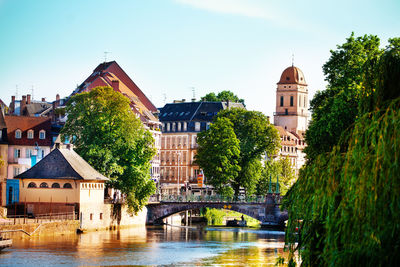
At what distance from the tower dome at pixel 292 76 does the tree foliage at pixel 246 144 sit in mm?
64967

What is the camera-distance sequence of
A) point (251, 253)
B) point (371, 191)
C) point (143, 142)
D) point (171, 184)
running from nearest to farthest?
1. point (371, 191)
2. point (251, 253)
3. point (143, 142)
4. point (171, 184)

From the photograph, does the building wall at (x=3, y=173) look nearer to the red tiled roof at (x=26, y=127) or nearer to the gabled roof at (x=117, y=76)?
the red tiled roof at (x=26, y=127)

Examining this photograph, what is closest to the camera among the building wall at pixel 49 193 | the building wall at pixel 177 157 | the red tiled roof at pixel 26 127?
the building wall at pixel 49 193

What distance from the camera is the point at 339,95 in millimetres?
50750

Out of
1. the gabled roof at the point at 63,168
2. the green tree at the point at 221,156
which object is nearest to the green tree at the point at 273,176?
the green tree at the point at 221,156

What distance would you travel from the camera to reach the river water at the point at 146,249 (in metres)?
48.8

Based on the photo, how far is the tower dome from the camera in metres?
161

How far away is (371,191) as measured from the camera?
19.9 metres

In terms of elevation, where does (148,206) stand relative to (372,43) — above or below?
below

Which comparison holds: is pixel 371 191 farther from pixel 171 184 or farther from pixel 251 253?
pixel 171 184

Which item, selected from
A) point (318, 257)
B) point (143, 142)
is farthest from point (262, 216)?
point (318, 257)

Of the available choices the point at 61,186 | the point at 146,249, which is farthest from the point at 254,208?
the point at 146,249

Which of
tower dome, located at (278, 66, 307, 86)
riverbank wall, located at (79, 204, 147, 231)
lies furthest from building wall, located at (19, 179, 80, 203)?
tower dome, located at (278, 66, 307, 86)

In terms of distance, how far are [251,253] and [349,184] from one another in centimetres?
3474
